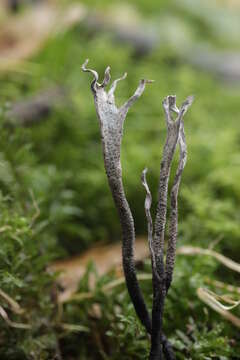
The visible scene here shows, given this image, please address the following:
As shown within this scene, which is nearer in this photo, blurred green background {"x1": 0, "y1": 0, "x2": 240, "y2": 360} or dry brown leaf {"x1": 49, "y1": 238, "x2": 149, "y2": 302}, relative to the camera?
blurred green background {"x1": 0, "y1": 0, "x2": 240, "y2": 360}

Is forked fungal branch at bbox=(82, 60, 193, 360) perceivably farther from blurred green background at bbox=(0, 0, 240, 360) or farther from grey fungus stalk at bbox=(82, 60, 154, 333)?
blurred green background at bbox=(0, 0, 240, 360)

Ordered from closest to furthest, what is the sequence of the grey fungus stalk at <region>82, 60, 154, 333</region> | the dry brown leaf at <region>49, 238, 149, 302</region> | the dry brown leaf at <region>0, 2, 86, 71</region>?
1. the grey fungus stalk at <region>82, 60, 154, 333</region>
2. the dry brown leaf at <region>49, 238, 149, 302</region>
3. the dry brown leaf at <region>0, 2, 86, 71</region>

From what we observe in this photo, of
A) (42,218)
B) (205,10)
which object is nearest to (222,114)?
(42,218)

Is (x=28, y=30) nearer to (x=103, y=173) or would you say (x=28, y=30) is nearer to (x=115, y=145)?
(x=103, y=173)

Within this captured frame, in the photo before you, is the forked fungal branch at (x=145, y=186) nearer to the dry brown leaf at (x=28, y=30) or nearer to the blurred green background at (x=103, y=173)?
the blurred green background at (x=103, y=173)

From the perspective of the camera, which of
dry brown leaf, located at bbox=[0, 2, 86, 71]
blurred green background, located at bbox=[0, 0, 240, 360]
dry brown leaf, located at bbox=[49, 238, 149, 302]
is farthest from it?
dry brown leaf, located at bbox=[0, 2, 86, 71]

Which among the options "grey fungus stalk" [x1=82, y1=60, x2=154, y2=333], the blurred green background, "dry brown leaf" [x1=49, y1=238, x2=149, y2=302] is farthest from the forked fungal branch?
"dry brown leaf" [x1=49, y1=238, x2=149, y2=302]

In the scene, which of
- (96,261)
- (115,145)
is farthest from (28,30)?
(115,145)
